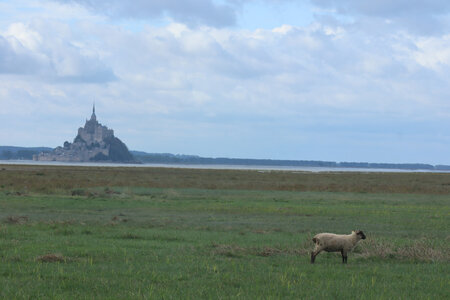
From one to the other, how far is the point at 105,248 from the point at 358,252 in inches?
321

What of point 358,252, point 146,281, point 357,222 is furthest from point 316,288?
point 357,222

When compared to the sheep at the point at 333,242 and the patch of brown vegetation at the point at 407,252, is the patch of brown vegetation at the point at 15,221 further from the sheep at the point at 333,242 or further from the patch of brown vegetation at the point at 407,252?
the patch of brown vegetation at the point at 407,252

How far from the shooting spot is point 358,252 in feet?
55.6

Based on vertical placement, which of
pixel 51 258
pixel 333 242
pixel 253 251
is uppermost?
pixel 333 242

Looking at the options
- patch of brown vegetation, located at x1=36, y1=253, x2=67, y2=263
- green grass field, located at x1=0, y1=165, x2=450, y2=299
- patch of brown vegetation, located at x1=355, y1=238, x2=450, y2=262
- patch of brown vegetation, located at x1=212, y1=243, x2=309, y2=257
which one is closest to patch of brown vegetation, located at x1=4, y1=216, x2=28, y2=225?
green grass field, located at x1=0, y1=165, x2=450, y2=299

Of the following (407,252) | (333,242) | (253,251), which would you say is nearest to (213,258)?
(253,251)

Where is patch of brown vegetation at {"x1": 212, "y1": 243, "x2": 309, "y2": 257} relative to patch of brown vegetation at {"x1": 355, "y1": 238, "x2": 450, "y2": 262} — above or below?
below

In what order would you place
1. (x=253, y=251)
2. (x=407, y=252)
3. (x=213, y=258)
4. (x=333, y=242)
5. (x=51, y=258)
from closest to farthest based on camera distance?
1. (x=51, y=258)
2. (x=333, y=242)
3. (x=213, y=258)
4. (x=407, y=252)
5. (x=253, y=251)

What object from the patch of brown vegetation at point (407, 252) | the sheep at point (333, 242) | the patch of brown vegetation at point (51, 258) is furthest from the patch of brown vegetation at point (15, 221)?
the patch of brown vegetation at point (407, 252)

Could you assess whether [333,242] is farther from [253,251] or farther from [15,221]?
[15,221]

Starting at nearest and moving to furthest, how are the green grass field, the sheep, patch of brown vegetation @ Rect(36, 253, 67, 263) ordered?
the green grass field → patch of brown vegetation @ Rect(36, 253, 67, 263) → the sheep

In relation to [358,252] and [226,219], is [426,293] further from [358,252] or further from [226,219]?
[226,219]

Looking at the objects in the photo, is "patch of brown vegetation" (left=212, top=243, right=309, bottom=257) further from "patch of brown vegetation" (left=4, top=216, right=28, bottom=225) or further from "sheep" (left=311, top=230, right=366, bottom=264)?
"patch of brown vegetation" (left=4, top=216, right=28, bottom=225)

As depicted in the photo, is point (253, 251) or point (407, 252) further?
point (253, 251)
